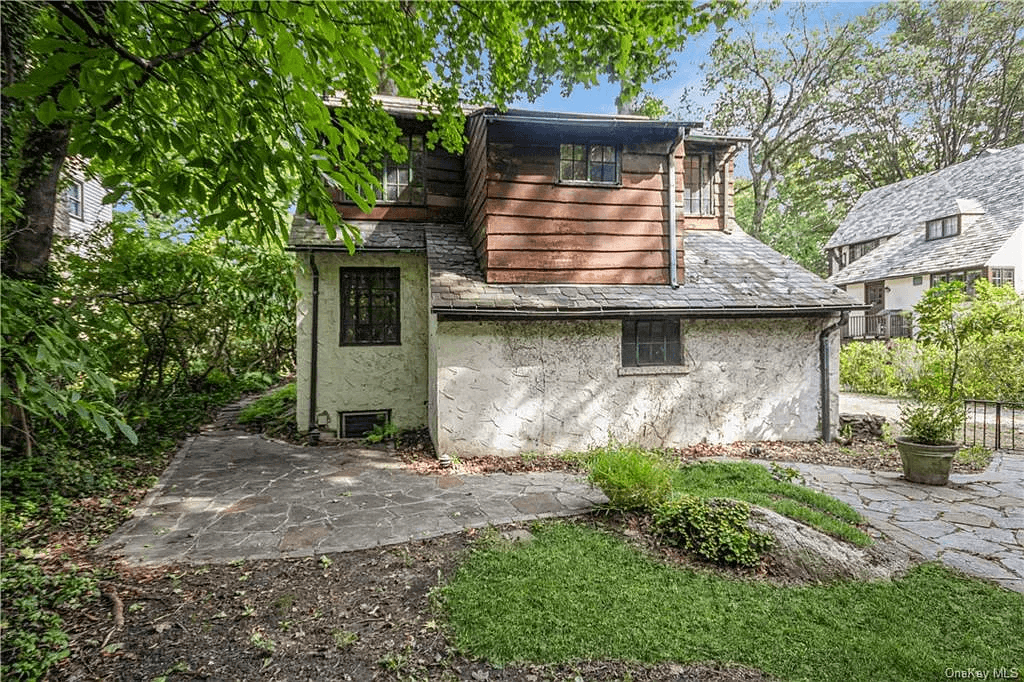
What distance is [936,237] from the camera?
2105 centimetres

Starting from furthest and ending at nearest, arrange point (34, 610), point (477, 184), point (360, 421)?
point (360, 421) → point (477, 184) → point (34, 610)

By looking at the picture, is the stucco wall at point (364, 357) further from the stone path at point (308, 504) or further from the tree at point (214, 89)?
the tree at point (214, 89)

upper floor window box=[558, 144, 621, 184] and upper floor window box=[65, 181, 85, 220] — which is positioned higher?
upper floor window box=[65, 181, 85, 220]

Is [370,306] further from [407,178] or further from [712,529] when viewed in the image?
[712,529]

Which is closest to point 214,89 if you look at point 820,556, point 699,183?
point 820,556

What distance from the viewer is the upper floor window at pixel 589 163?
8.10 m

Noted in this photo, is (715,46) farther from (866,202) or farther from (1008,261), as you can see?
(866,202)

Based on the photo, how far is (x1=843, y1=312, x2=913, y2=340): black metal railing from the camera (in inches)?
819

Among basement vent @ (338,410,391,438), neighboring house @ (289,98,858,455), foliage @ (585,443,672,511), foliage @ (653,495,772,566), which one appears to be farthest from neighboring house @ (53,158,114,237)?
foliage @ (653,495,772,566)

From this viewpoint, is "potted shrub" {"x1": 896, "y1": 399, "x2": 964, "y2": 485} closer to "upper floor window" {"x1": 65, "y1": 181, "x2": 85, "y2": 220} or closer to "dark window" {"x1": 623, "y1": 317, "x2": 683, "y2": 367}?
"dark window" {"x1": 623, "y1": 317, "x2": 683, "y2": 367}

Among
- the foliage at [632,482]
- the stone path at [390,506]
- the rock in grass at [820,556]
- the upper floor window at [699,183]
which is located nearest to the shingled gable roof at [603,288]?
the upper floor window at [699,183]

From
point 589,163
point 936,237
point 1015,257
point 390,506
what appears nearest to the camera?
point 390,506

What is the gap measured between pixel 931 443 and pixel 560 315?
5.49 m

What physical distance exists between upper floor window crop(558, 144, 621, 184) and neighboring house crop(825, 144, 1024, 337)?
13.9 metres
